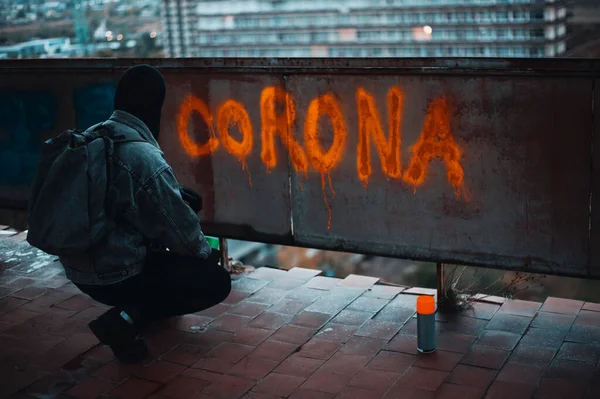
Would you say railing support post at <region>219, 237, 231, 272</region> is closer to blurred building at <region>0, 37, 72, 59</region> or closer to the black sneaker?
the black sneaker

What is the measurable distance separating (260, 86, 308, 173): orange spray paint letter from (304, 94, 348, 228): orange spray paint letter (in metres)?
0.09

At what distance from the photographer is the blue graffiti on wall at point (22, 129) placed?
617cm

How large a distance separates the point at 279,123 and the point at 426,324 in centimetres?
173

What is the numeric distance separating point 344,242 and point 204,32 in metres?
61.0

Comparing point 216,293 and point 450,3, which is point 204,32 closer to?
point 450,3

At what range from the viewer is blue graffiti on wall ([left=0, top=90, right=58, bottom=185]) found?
617 centimetres

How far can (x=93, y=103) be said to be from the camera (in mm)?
5887

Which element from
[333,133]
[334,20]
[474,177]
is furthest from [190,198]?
[334,20]

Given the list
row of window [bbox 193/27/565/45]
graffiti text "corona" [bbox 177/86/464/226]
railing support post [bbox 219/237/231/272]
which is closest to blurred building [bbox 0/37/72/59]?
graffiti text "corona" [bbox 177/86/464/226]

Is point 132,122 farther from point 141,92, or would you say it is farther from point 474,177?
point 474,177

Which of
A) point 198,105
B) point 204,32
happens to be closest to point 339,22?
point 204,32

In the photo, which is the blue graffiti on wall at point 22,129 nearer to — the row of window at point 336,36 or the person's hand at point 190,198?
the person's hand at point 190,198

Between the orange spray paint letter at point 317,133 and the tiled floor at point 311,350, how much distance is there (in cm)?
71

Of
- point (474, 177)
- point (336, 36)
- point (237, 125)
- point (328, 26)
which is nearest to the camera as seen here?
point (474, 177)
